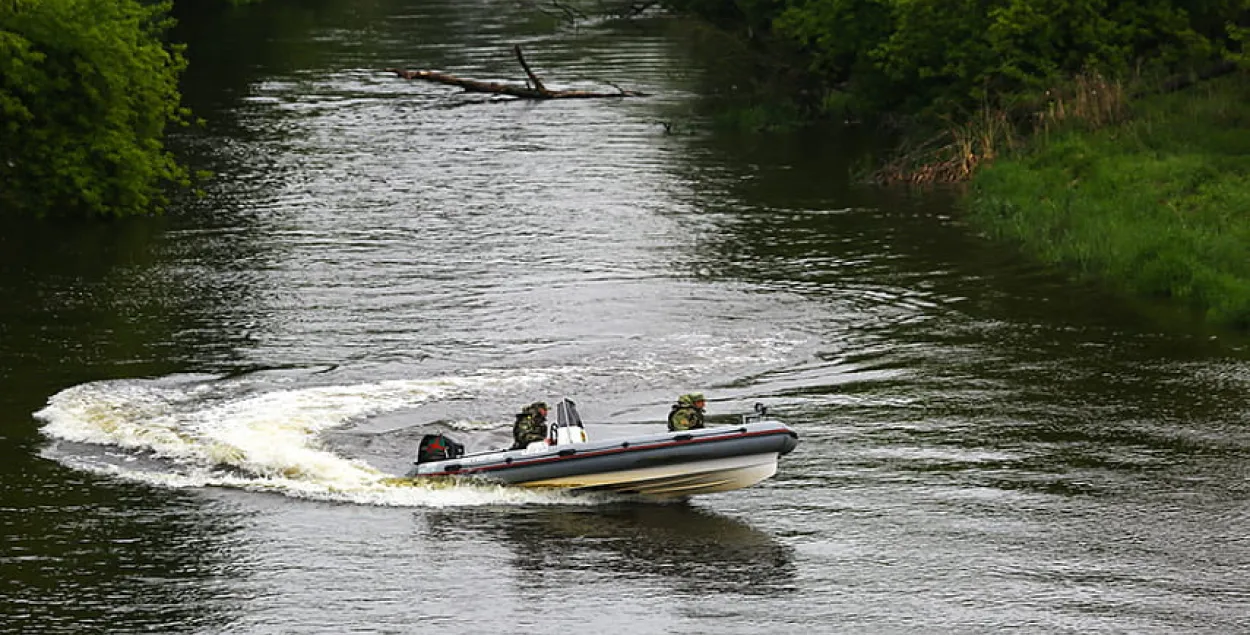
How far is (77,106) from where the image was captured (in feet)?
117

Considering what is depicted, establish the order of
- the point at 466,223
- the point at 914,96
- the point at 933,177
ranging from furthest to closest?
1. the point at 914,96
2. the point at 933,177
3. the point at 466,223

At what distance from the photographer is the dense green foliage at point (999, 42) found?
134ft

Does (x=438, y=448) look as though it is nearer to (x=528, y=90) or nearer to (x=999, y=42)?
(x=999, y=42)

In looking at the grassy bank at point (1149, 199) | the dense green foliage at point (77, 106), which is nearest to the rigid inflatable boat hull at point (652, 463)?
the grassy bank at point (1149, 199)

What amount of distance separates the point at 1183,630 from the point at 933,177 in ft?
83.0

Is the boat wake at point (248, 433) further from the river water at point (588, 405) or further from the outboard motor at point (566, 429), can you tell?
the outboard motor at point (566, 429)

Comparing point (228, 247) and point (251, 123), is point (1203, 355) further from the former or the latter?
point (251, 123)

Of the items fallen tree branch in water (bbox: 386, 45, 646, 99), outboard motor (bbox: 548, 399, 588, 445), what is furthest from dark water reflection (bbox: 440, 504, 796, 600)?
fallen tree branch in water (bbox: 386, 45, 646, 99)

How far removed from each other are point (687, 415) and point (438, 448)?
276 cm

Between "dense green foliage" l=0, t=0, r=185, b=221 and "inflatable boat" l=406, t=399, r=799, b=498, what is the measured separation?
17.7 m

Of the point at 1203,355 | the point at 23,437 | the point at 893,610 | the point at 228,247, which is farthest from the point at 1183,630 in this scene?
the point at 228,247

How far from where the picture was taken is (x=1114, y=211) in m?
32.6

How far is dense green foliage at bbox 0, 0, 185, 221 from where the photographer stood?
34.9m

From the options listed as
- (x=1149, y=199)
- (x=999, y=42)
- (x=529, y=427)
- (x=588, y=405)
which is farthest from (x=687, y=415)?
(x=999, y=42)
